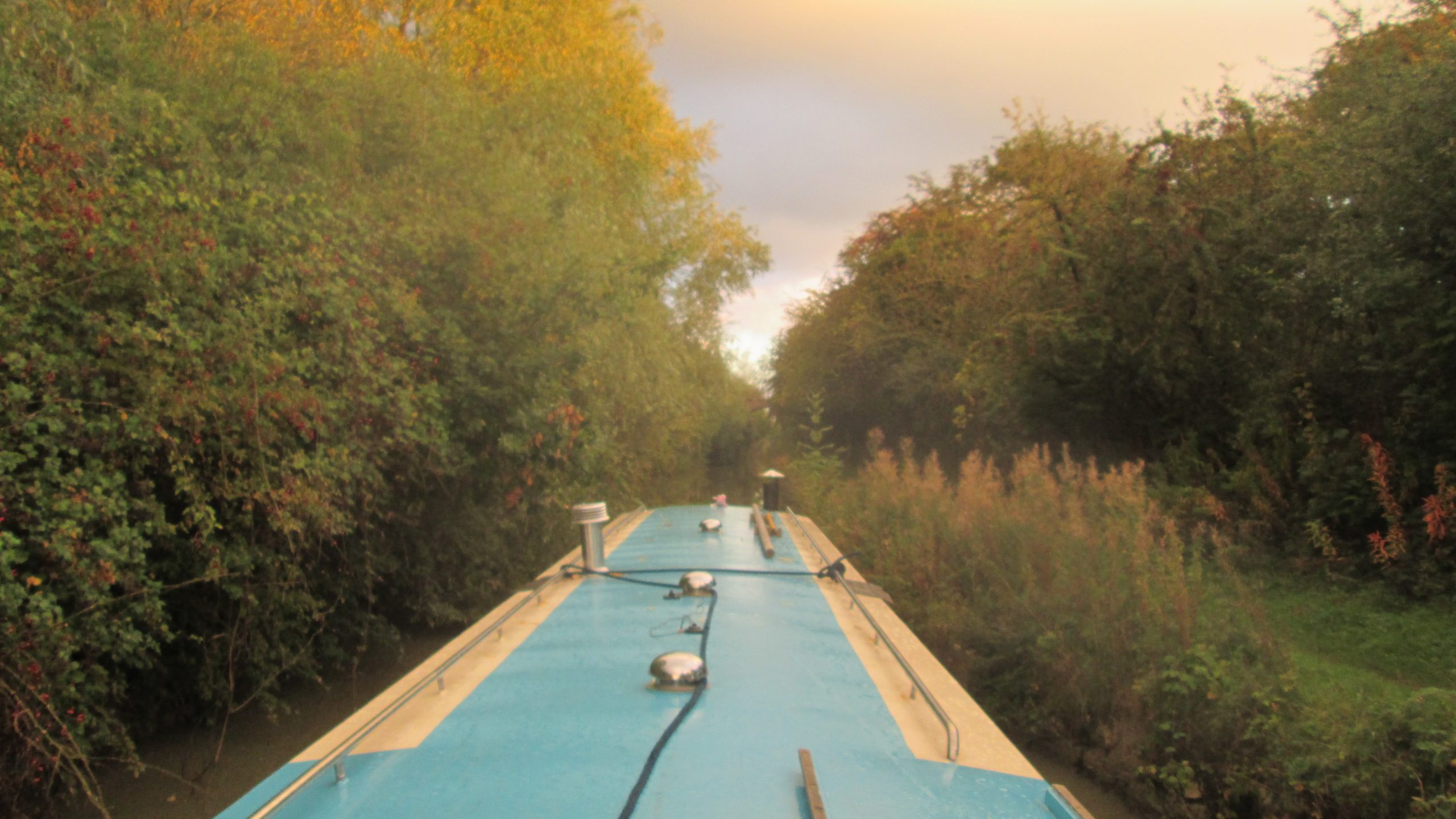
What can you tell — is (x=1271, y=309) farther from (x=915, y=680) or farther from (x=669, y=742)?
(x=669, y=742)

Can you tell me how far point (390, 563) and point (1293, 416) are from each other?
337 inches

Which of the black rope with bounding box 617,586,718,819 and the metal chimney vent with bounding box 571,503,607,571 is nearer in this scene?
the black rope with bounding box 617,586,718,819

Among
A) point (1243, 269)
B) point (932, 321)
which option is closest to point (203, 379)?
point (1243, 269)

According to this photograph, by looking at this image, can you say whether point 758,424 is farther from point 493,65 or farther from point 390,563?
point 390,563

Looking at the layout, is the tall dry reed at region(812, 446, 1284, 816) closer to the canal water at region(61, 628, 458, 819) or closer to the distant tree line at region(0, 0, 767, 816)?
the distant tree line at region(0, 0, 767, 816)

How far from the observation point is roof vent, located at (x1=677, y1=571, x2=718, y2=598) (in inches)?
180

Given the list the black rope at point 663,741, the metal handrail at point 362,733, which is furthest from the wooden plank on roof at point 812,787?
the metal handrail at point 362,733

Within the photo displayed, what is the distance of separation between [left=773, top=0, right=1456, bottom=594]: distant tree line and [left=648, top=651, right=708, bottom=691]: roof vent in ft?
20.7

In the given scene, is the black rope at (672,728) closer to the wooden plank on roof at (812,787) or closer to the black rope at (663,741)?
the black rope at (663,741)

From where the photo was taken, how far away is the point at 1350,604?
718 cm

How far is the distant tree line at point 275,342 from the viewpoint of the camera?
4004mm

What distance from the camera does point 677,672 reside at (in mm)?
3117

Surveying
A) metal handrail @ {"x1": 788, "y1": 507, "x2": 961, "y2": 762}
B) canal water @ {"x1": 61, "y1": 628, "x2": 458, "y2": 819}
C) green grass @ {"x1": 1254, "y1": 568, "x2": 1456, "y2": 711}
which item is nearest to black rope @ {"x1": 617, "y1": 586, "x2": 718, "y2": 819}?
metal handrail @ {"x1": 788, "y1": 507, "x2": 961, "y2": 762}

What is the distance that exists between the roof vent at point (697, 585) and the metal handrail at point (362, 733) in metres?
0.81
